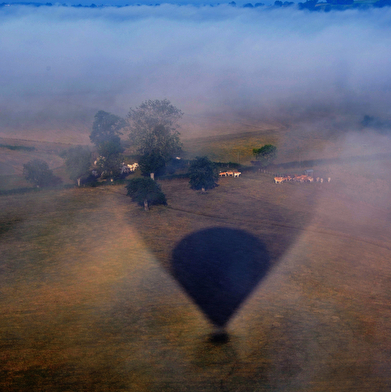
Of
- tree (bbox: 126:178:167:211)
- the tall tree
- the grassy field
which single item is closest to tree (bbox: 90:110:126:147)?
the tall tree

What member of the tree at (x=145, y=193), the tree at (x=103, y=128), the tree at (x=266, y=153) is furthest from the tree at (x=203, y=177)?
the tree at (x=103, y=128)

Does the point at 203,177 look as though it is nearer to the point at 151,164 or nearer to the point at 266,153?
the point at 151,164

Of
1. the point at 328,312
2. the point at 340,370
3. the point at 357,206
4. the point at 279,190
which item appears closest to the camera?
the point at 340,370

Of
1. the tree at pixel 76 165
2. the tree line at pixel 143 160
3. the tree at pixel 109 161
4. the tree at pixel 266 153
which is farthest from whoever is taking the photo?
the tree at pixel 266 153

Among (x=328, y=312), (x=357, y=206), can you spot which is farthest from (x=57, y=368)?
(x=357, y=206)

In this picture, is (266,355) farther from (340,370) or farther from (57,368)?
(57,368)

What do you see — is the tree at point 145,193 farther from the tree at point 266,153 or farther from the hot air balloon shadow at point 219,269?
the tree at point 266,153

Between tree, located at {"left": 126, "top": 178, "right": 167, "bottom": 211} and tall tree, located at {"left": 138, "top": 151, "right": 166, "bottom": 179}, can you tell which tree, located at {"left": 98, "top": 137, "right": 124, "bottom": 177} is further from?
tree, located at {"left": 126, "top": 178, "right": 167, "bottom": 211}
